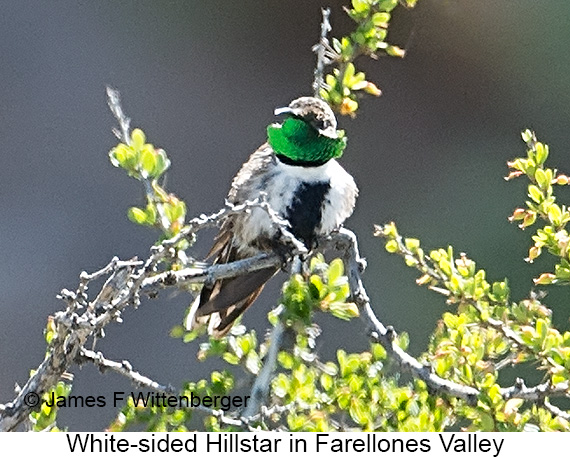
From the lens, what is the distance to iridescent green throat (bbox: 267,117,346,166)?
6.27ft

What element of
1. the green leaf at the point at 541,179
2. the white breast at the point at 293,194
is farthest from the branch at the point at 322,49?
the green leaf at the point at 541,179

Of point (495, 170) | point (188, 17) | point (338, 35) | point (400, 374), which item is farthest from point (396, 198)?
point (400, 374)

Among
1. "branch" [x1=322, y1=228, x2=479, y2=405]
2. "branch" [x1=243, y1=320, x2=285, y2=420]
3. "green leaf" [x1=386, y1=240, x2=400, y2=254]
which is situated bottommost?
"branch" [x1=243, y1=320, x2=285, y2=420]

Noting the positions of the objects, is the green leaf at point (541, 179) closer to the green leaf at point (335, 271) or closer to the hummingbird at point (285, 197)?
the green leaf at point (335, 271)

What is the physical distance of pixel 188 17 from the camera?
2895mm

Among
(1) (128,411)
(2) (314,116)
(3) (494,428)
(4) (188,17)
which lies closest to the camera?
(3) (494,428)

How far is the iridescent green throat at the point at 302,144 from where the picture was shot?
1.91 meters

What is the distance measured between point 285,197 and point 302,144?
0.10m

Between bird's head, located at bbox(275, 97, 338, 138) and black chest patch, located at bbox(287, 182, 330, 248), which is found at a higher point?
bird's head, located at bbox(275, 97, 338, 138)

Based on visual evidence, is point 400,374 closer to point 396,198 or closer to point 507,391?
point 507,391

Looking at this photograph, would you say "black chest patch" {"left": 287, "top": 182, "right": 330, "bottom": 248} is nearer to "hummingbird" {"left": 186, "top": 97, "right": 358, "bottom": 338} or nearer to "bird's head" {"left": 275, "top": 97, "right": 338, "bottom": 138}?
"hummingbird" {"left": 186, "top": 97, "right": 358, "bottom": 338}

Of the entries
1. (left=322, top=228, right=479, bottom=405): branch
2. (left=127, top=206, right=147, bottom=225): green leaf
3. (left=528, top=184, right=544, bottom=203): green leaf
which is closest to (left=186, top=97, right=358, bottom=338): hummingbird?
(left=322, top=228, right=479, bottom=405): branch

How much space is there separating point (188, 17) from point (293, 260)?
122 centimetres

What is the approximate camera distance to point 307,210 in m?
1.97
